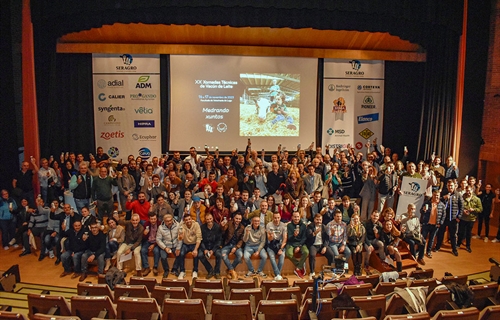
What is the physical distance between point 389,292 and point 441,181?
508cm

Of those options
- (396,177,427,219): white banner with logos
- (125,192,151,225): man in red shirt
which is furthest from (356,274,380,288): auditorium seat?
(125,192,151,225): man in red shirt

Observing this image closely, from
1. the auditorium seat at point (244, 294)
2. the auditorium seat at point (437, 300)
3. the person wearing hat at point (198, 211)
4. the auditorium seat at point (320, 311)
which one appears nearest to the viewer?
the auditorium seat at point (320, 311)

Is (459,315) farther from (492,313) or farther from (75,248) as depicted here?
(75,248)

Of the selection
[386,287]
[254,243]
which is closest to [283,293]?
[386,287]

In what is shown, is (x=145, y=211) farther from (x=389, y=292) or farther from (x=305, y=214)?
(x=389, y=292)

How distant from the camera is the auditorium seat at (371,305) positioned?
15.7 feet

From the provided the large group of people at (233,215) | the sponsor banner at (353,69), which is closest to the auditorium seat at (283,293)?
the large group of people at (233,215)

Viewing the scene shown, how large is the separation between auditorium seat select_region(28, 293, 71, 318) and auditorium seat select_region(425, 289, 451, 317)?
171 inches

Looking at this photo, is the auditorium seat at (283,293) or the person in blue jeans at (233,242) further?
the person in blue jeans at (233,242)

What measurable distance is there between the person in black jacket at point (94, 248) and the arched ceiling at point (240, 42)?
5661mm

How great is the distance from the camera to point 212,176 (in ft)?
28.7

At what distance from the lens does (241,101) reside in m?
12.2

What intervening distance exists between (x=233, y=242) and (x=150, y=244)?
1513 millimetres

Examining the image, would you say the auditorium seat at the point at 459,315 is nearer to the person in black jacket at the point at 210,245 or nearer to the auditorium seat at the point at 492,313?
the auditorium seat at the point at 492,313
